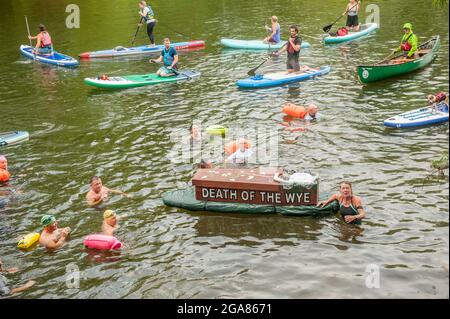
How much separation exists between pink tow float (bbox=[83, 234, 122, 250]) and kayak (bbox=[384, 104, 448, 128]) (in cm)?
982

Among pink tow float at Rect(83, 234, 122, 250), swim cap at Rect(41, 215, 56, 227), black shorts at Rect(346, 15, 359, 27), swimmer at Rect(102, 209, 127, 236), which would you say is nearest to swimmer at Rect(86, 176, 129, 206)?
swimmer at Rect(102, 209, 127, 236)

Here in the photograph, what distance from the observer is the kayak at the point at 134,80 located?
24359mm

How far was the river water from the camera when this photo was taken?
11773mm

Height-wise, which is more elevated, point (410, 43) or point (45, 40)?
point (45, 40)

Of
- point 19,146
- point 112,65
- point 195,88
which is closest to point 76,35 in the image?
point 112,65

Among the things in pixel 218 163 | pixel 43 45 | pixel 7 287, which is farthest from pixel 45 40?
pixel 7 287

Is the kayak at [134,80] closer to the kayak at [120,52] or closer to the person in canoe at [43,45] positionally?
the kayak at [120,52]

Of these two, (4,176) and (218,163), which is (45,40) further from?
(218,163)

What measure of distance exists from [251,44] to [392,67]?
359 inches

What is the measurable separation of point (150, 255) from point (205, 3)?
34978 millimetres

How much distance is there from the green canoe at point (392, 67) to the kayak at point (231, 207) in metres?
10.4

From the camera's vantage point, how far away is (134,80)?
25.0 m

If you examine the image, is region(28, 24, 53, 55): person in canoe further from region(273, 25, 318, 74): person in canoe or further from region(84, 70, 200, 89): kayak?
region(273, 25, 318, 74): person in canoe

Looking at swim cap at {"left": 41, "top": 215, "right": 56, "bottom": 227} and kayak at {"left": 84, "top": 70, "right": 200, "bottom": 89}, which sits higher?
kayak at {"left": 84, "top": 70, "right": 200, "bottom": 89}
